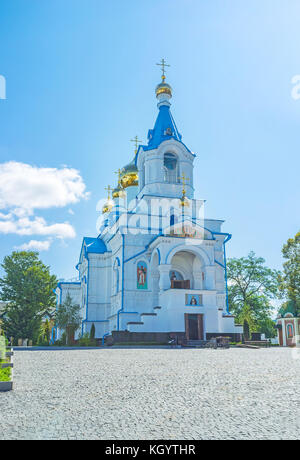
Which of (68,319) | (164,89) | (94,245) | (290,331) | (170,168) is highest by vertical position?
(164,89)

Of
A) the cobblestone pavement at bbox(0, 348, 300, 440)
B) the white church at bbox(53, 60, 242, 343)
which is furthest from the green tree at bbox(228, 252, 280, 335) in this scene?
the cobblestone pavement at bbox(0, 348, 300, 440)

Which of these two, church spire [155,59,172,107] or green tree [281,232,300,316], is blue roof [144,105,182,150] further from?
green tree [281,232,300,316]

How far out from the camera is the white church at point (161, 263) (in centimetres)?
2464

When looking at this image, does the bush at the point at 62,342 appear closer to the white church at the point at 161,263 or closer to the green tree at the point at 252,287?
the white church at the point at 161,263

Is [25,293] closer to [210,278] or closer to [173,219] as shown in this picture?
[173,219]

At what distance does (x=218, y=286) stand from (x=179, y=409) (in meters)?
23.8

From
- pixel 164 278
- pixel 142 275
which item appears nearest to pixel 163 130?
pixel 142 275

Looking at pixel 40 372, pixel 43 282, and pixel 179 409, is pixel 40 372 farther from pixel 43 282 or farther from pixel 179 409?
pixel 43 282

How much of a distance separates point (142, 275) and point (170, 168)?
355 inches

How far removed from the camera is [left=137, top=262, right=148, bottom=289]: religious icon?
90.0 ft

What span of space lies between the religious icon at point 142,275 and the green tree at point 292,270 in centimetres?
841

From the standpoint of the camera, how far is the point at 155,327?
81.0 ft

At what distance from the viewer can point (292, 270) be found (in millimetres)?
26297

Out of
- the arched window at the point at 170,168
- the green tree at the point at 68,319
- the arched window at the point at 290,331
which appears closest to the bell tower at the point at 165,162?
the arched window at the point at 170,168
